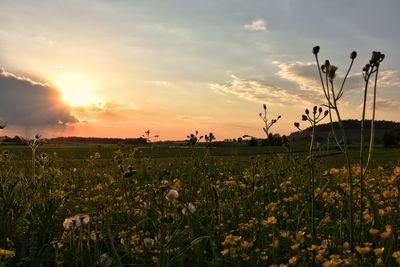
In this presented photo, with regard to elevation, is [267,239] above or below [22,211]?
below

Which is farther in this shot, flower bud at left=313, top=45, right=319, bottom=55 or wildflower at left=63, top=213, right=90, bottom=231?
wildflower at left=63, top=213, right=90, bottom=231

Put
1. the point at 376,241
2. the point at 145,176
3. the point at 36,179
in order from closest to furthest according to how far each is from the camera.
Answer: the point at 376,241
the point at 36,179
the point at 145,176

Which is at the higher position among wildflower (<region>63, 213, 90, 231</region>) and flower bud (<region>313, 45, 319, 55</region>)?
flower bud (<region>313, 45, 319, 55</region>)

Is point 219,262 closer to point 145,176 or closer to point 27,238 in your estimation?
point 27,238

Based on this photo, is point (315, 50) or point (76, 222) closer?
point (315, 50)

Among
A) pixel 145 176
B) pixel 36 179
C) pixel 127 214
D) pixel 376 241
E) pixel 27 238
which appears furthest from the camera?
pixel 145 176

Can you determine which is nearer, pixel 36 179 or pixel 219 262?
pixel 219 262

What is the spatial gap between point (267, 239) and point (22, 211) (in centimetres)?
263

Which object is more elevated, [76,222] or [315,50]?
[315,50]

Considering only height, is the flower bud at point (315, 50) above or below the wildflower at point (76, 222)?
above

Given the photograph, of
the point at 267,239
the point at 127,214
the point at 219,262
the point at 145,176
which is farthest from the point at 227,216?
the point at 145,176

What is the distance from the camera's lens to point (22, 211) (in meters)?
4.81

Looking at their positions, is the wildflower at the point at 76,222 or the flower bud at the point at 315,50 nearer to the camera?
the flower bud at the point at 315,50

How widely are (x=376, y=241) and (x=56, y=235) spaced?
3.51 metres
